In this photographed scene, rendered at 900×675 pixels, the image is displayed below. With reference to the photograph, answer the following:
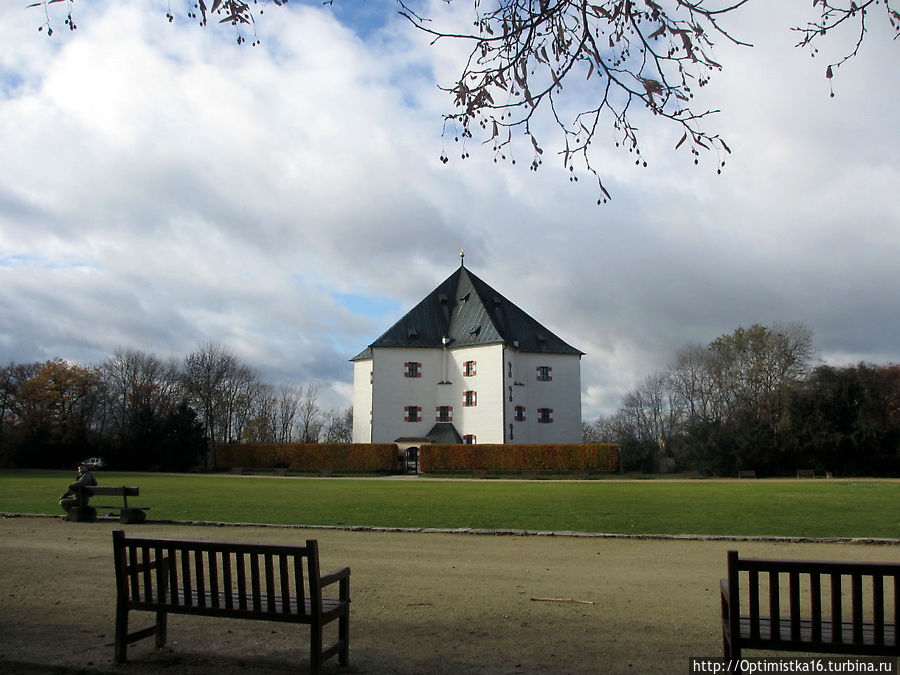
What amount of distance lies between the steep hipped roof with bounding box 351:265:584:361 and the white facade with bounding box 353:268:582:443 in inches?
4.4

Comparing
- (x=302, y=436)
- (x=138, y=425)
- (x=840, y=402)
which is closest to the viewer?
(x=840, y=402)

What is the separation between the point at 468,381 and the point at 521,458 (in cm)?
1271

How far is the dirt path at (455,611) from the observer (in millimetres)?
5789

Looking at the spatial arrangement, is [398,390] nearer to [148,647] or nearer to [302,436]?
[302,436]

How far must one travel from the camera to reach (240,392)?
3359 inches

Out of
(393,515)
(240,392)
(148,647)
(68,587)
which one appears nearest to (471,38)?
(148,647)

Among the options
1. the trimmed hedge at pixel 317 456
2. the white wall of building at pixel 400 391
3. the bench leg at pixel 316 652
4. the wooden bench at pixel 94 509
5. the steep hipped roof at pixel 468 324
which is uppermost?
the steep hipped roof at pixel 468 324

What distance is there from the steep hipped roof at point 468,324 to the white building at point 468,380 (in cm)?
11

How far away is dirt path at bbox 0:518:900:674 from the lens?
579 centimetres

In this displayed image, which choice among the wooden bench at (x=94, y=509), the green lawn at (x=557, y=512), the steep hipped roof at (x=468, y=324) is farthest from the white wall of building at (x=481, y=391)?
the wooden bench at (x=94, y=509)

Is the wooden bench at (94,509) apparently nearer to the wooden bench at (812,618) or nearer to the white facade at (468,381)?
the wooden bench at (812,618)

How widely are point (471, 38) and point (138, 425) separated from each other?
199 feet

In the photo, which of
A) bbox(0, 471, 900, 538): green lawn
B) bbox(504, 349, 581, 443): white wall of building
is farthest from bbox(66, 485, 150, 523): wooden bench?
bbox(504, 349, 581, 443): white wall of building

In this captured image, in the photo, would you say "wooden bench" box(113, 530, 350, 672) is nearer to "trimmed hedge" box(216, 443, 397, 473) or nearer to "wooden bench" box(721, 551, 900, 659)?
"wooden bench" box(721, 551, 900, 659)
